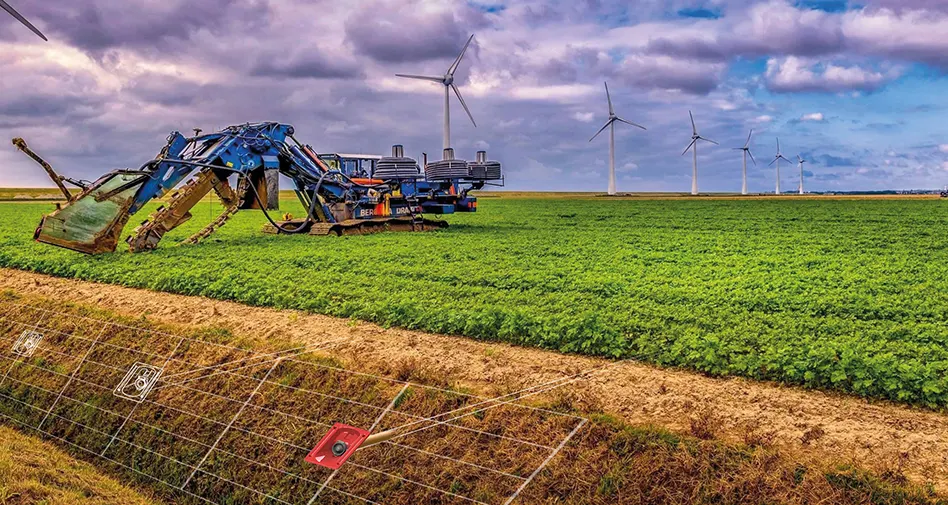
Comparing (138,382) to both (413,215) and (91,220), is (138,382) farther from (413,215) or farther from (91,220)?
(413,215)

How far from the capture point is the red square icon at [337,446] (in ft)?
18.0

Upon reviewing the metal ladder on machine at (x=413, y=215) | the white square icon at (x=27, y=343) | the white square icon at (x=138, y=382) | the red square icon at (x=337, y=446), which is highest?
the metal ladder on machine at (x=413, y=215)

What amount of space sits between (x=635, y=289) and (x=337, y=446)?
27.6 feet

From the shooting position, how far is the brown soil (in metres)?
6.70

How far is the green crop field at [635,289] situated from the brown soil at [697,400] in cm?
36

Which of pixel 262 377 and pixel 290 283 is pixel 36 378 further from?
pixel 290 283

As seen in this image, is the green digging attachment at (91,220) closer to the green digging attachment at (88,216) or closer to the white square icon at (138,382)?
the green digging attachment at (88,216)

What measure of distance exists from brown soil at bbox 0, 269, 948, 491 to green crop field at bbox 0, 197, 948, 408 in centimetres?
36

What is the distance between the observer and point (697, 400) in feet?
25.5

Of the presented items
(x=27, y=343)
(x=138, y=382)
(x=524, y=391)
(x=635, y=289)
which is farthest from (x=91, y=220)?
(x=524, y=391)

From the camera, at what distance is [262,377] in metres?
9.30
